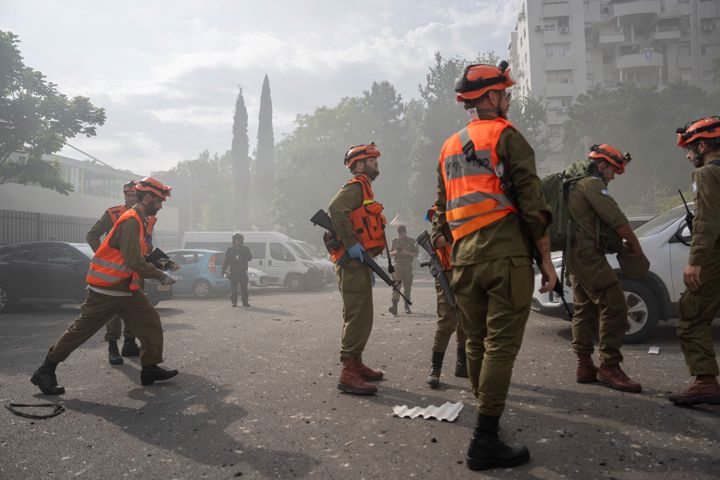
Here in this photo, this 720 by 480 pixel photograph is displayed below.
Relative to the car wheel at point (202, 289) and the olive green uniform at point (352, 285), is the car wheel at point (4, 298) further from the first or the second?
the olive green uniform at point (352, 285)

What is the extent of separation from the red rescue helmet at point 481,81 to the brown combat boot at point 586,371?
270 centimetres

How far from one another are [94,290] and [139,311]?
1.40ft

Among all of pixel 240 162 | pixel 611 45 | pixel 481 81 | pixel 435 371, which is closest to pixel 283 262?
pixel 435 371

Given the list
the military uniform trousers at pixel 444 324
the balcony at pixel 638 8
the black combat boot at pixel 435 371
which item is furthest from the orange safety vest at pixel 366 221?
the balcony at pixel 638 8

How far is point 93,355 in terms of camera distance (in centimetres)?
688

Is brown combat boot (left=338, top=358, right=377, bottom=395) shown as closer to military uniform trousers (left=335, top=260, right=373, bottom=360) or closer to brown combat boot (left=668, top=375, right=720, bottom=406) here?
military uniform trousers (left=335, top=260, right=373, bottom=360)

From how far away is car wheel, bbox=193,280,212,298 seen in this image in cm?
1669

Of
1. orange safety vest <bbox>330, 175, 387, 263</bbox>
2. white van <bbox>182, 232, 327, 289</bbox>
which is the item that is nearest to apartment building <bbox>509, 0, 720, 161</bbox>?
white van <bbox>182, 232, 327, 289</bbox>

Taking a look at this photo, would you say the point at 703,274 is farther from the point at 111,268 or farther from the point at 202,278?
the point at 202,278

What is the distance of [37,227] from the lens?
70.9 feet

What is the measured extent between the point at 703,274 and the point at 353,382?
275 centimetres

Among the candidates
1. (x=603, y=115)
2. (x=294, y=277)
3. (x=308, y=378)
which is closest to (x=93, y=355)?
(x=308, y=378)

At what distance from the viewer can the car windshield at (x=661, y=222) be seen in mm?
6945

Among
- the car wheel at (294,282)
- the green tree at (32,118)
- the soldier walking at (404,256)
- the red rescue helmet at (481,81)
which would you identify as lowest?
the car wheel at (294,282)
